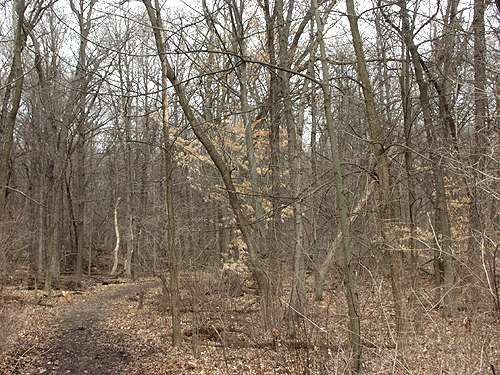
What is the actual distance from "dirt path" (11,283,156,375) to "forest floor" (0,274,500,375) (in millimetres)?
18

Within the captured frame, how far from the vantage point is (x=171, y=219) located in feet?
30.8

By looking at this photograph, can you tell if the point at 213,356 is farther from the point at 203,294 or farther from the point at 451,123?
the point at 451,123

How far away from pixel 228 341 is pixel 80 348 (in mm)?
3078

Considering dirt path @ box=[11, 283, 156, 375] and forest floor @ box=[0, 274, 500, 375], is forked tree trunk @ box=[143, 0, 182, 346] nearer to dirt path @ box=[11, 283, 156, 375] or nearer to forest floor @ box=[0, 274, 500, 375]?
forest floor @ box=[0, 274, 500, 375]

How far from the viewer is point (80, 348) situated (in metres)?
9.70

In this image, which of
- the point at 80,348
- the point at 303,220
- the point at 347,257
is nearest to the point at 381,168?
the point at 347,257

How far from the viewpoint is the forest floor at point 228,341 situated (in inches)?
200

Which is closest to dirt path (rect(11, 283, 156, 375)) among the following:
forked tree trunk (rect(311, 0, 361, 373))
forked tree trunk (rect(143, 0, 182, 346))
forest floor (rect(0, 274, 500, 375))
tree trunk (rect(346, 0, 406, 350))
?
forest floor (rect(0, 274, 500, 375))

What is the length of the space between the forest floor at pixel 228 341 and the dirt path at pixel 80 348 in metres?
0.02

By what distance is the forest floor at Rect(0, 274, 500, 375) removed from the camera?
508cm

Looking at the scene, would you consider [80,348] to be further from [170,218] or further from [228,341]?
[170,218]

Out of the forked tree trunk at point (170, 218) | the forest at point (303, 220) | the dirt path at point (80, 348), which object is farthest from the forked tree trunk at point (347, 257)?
the dirt path at point (80, 348)

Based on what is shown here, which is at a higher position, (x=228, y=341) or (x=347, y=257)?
(x=347, y=257)

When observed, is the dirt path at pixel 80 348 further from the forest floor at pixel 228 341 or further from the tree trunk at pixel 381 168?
the tree trunk at pixel 381 168
